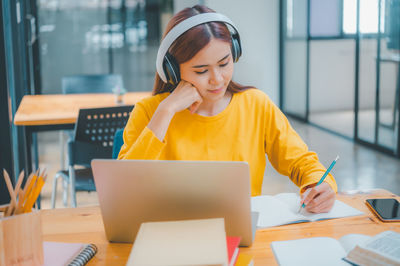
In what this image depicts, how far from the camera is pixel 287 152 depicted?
1.47 meters

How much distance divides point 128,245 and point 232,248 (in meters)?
0.26

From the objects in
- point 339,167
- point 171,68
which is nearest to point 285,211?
point 171,68

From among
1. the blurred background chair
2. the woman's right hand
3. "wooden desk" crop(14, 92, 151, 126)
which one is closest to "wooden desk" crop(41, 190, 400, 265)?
the woman's right hand

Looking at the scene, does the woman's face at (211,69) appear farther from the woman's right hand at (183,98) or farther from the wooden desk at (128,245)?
the wooden desk at (128,245)

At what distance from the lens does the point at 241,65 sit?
20.4ft

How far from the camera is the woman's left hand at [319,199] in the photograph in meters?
1.16

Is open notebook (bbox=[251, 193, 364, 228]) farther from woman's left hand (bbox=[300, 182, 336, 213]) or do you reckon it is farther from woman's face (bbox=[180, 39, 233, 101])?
woman's face (bbox=[180, 39, 233, 101])

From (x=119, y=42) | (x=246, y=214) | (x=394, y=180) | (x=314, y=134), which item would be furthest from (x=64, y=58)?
(x=246, y=214)

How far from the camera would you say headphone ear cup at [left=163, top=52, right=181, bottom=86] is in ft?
4.44

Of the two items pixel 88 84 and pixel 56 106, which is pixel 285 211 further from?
pixel 88 84

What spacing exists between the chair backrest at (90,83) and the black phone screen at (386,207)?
2.98 metres

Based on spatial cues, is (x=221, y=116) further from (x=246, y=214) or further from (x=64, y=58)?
(x=64, y=58)

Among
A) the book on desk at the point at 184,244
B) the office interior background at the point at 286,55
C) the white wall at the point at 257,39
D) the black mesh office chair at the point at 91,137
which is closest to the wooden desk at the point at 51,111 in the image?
the black mesh office chair at the point at 91,137

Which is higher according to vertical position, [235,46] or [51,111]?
[235,46]
